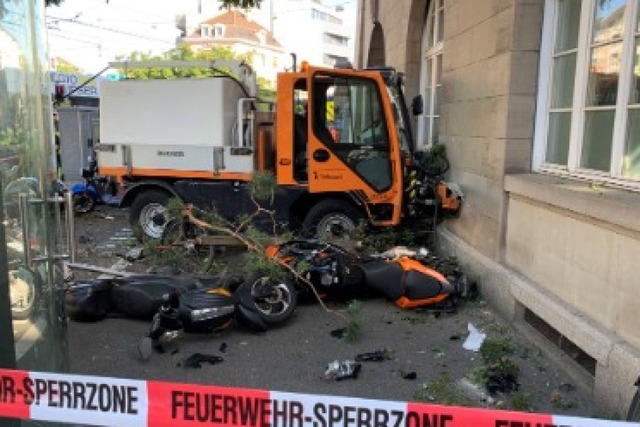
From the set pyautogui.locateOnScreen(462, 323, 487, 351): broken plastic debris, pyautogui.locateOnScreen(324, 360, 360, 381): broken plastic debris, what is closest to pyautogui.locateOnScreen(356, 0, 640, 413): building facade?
pyautogui.locateOnScreen(462, 323, 487, 351): broken plastic debris

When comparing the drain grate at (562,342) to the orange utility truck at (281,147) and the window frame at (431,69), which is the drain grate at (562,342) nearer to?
the orange utility truck at (281,147)

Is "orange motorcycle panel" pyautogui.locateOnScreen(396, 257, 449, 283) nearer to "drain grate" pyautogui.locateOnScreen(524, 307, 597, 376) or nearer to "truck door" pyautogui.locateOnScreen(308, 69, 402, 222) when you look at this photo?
"drain grate" pyautogui.locateOnScreen(524, 307, 597, 376)

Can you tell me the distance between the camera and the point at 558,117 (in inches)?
200

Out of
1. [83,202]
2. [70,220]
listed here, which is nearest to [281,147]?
[70,220]

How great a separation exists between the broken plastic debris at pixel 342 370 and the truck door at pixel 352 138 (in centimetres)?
350

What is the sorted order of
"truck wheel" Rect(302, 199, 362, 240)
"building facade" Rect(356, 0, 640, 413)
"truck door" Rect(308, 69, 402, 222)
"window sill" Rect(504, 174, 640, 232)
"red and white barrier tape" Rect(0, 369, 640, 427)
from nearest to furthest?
1. "red and white barrier tape" Rect(0, 369, 640, 427)
2. "window sill" Rect(504, 174, 640, 232)
3. "building facade" Rect(356, 0, 640, 413)
4. "truck door" Rect(308, 69, 402, 222)
5. "truck wheel" Rect(302, 199, 362, 240)

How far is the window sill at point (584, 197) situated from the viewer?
3.49 meters

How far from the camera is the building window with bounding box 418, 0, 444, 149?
9.71m

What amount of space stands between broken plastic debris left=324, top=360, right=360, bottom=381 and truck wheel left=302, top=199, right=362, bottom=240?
3427mm

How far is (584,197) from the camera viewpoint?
3.95 meters

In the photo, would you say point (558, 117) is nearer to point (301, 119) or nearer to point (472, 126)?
point (472, 126)

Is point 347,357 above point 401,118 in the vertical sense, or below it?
below

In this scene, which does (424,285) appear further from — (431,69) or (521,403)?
(431,69)

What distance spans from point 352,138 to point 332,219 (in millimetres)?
1079
